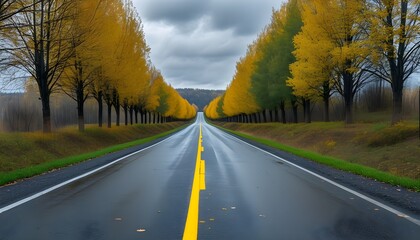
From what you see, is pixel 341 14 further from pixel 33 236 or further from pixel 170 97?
pixel 170 97

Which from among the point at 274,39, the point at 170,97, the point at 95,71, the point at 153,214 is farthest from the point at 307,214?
the point at 170,97

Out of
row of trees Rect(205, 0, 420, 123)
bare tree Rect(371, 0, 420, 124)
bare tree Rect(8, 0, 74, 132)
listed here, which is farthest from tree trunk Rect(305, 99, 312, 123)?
bare tree Rect(8, 0, 74, 132)

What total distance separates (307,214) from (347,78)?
21.8 meters

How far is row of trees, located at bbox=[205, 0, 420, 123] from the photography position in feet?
58.1

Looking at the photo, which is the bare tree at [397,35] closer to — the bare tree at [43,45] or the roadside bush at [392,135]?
the roadside bush at [392,135]

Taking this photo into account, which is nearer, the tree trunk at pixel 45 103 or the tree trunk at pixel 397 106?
the tree trunk at pixel 397 106

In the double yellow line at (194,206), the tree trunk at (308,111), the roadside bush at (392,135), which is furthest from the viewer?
the tree trunk at (308,111)

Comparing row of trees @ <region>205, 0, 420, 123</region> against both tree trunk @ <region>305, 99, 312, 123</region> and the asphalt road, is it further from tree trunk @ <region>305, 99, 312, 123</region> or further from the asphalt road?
the asphalt road

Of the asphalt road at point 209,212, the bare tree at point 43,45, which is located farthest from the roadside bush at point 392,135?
the bare tree at point 43,45

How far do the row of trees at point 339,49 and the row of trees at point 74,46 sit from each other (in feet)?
41.5

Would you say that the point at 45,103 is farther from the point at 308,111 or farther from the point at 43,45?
the point at 308,111

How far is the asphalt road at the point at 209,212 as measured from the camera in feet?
15.9

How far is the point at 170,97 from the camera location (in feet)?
247

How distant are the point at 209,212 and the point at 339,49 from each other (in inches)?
658
